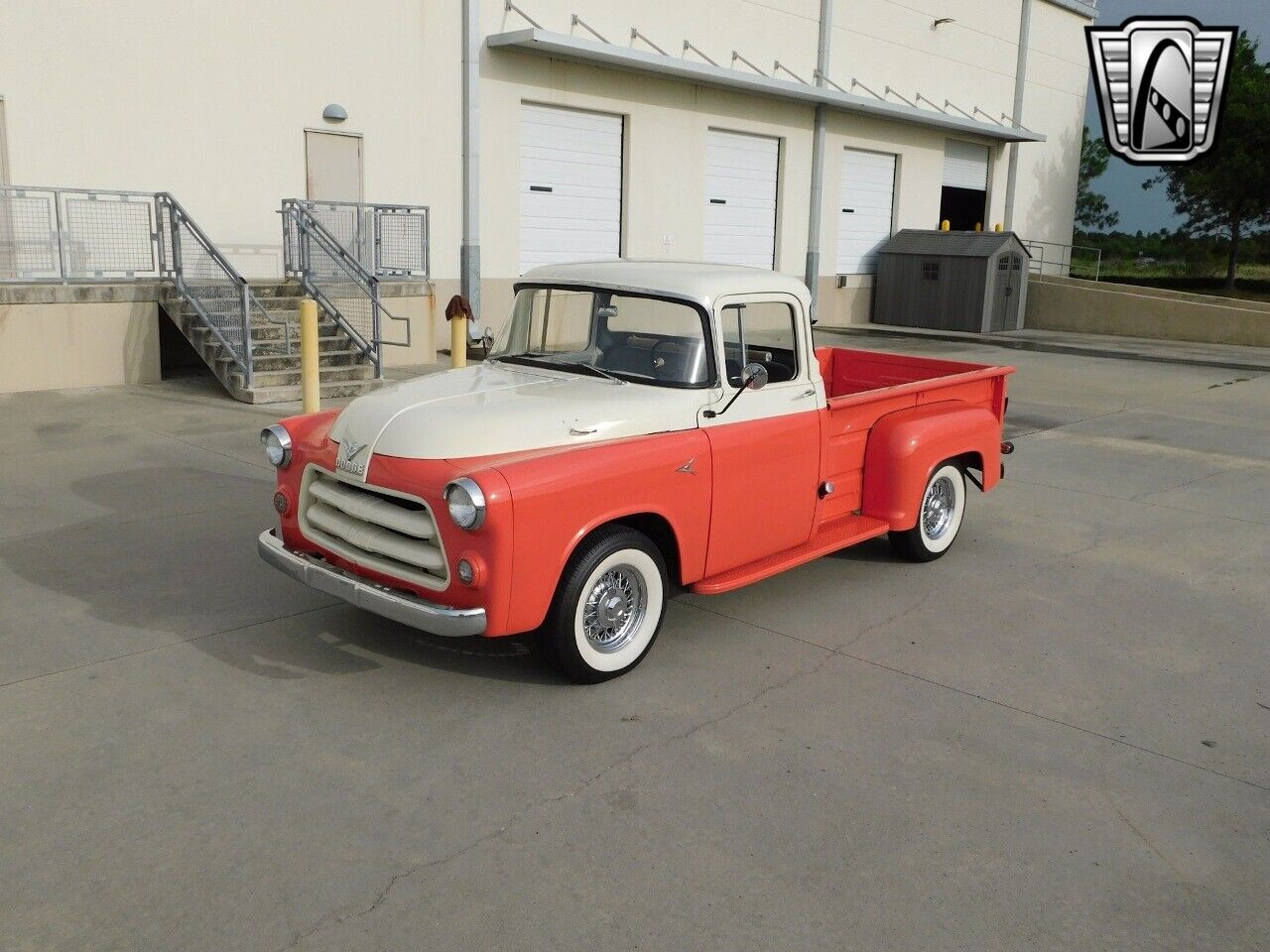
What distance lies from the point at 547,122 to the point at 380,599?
14884 mm

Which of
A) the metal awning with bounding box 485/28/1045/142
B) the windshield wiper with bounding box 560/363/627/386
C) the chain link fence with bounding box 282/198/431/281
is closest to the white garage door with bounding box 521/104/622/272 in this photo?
the metal awning with bounding box 485/28/1045/142

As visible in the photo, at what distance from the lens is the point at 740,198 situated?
22016 millimetres

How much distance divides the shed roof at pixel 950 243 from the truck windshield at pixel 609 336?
19.9 metres

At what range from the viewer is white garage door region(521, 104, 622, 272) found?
1795 cm

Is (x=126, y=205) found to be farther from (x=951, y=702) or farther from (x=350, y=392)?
(x=951, y=702)

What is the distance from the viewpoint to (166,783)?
389 centimetres

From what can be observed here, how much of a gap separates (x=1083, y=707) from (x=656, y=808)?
2.05 metres

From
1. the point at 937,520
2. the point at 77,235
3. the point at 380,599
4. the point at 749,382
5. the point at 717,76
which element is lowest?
the point at 937,520

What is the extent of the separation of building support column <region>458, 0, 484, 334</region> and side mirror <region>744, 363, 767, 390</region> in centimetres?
1153

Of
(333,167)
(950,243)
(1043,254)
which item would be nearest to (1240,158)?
(1043,254)

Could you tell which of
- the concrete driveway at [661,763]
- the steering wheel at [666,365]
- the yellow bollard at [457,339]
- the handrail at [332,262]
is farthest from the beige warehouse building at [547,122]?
the steering wheel at [666,365]

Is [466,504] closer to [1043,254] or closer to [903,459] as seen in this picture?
[903,459]

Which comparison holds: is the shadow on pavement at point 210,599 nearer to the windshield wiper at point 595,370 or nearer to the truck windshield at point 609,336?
the windshield wiper at point 595,370

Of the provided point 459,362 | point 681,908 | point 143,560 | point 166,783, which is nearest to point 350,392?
point 459,362
